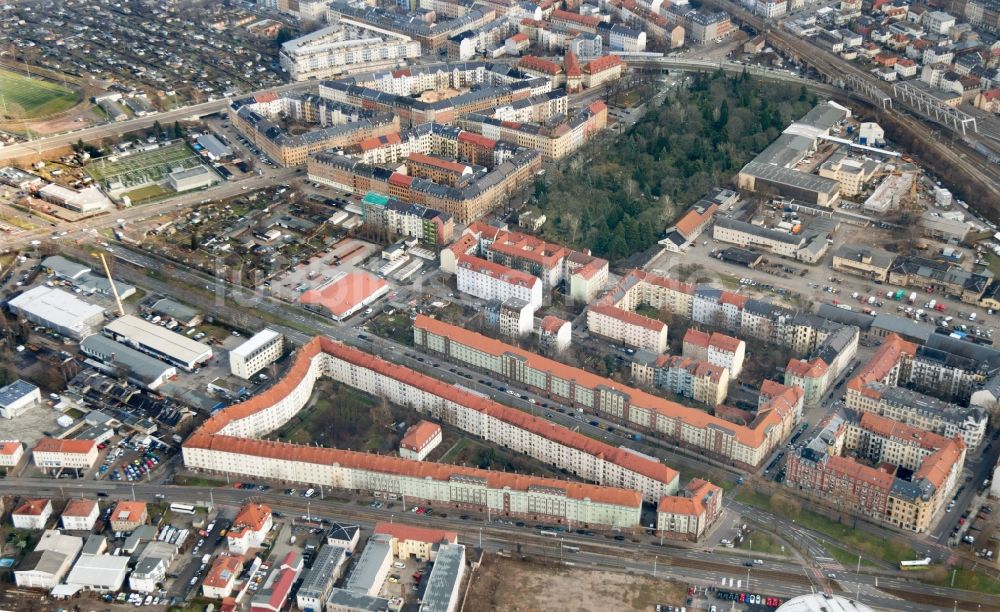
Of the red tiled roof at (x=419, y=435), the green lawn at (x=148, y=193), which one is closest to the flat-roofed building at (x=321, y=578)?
the red tiled roof at (x=419, y=435)

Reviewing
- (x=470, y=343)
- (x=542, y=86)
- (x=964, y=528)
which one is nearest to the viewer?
(x=964, y=528)

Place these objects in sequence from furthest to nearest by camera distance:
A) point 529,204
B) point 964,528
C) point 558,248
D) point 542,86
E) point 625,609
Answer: point 542,86 < point 529,204 < point 558,248 < point 964,528 < point 625,609

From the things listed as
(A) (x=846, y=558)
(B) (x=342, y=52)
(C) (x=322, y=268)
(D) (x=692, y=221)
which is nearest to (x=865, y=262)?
(D) (x=692, y=221)

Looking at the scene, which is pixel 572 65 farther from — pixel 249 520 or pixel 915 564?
pixel 915 564

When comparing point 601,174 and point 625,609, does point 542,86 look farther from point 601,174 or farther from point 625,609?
point 625,609

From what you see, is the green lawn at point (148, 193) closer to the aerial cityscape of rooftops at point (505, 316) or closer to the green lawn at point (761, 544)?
the aerial cityscape of rooftops at point (505, 316)

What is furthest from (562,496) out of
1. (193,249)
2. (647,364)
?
(193,249)

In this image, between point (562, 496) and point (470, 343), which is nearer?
point (562, 496)
